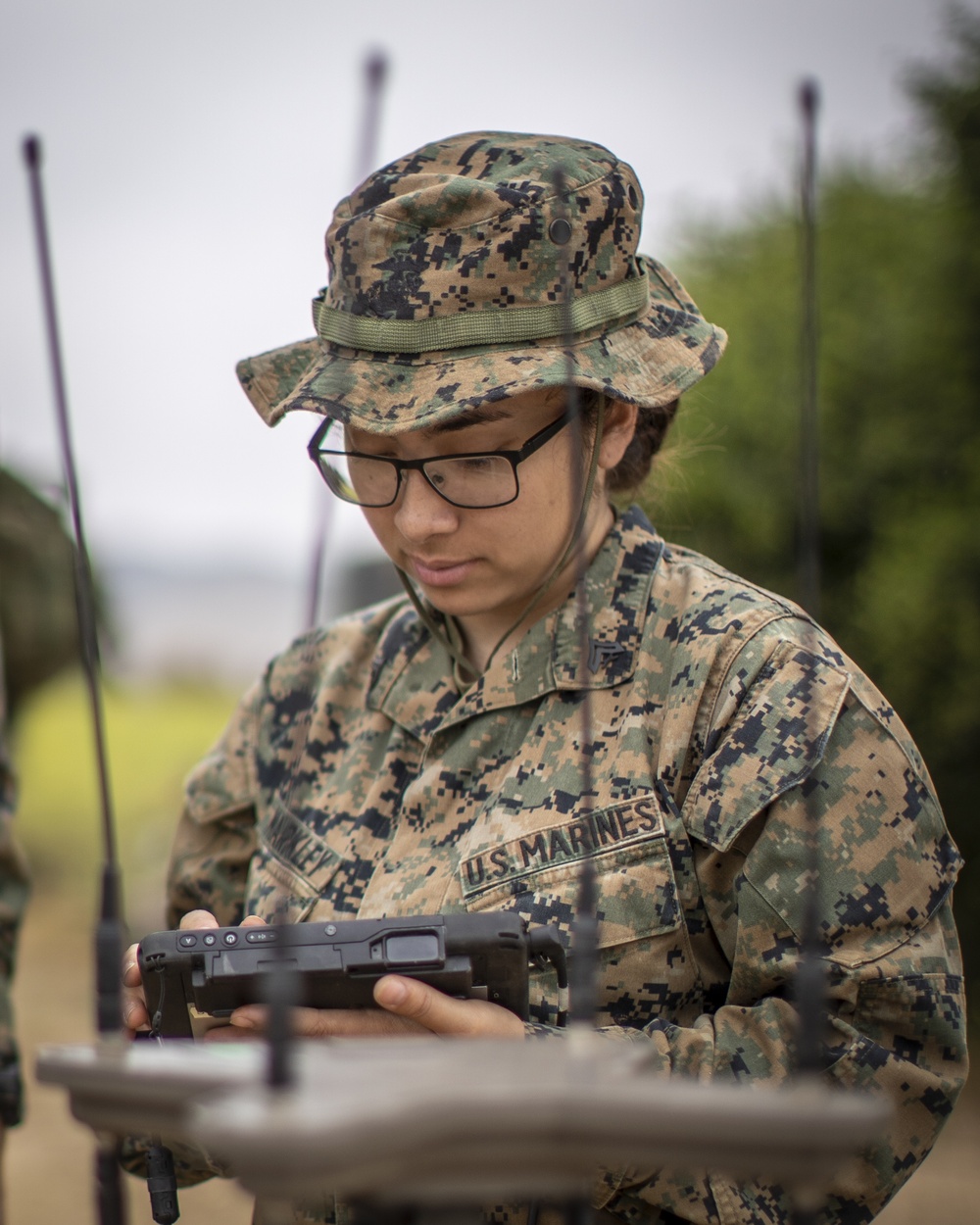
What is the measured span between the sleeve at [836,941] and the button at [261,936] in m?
0.51

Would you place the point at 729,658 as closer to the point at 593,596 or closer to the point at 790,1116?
the point at 593,596

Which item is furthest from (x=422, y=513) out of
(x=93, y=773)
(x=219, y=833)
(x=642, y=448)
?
(x=93, y=773)

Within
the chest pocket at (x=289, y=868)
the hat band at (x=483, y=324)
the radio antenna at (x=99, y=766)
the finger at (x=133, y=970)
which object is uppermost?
the hat band at (x=483, y=324)

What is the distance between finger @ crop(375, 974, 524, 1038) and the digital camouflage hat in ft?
2.54

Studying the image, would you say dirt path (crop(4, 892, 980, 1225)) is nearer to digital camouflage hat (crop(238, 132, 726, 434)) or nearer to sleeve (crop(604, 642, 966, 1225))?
sleeve (crop(604, 642, 966, 1225))

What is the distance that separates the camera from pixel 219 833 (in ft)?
8.32

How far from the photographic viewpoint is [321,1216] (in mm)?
1979

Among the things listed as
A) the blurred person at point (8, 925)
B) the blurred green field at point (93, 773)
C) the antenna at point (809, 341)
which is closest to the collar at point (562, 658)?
the antenna at point (809, 341)

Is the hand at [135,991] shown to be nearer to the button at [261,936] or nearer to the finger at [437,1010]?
the button at [261,936]

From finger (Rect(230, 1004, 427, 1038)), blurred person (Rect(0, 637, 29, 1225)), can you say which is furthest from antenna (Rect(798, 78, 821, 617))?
blurred person (Rect(0, 637, 29, 1225))

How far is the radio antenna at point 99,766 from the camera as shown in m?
1.23

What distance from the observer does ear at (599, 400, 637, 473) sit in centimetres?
216

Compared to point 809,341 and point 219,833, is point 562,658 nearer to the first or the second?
point 219,833

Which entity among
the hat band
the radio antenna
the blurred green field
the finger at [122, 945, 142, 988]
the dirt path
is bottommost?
the dirt path
